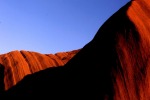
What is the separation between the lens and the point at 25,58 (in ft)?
95.7

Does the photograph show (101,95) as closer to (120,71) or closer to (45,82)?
(120,71)

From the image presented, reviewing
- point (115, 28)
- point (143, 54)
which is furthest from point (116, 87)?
point (115, 28)

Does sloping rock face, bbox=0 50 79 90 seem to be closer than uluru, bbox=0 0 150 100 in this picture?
No

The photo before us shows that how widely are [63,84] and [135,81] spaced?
4950 millimetres

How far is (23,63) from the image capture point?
28156mm

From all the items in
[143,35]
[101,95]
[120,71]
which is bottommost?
[101,95]

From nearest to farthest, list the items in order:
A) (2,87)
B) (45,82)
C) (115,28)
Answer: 1. (115,28)
2. (45,82)
3. (2,87)

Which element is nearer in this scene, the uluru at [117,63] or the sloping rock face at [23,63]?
the uluru at [117,63]

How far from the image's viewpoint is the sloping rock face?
86.9 ft

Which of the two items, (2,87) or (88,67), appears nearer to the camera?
(88,67)

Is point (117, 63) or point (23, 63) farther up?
point (23, 63)

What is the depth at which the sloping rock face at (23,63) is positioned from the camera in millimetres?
26500

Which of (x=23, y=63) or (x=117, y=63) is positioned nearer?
(x=117, y=63)

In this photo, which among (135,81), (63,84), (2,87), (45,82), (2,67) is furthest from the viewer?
(2,67)
